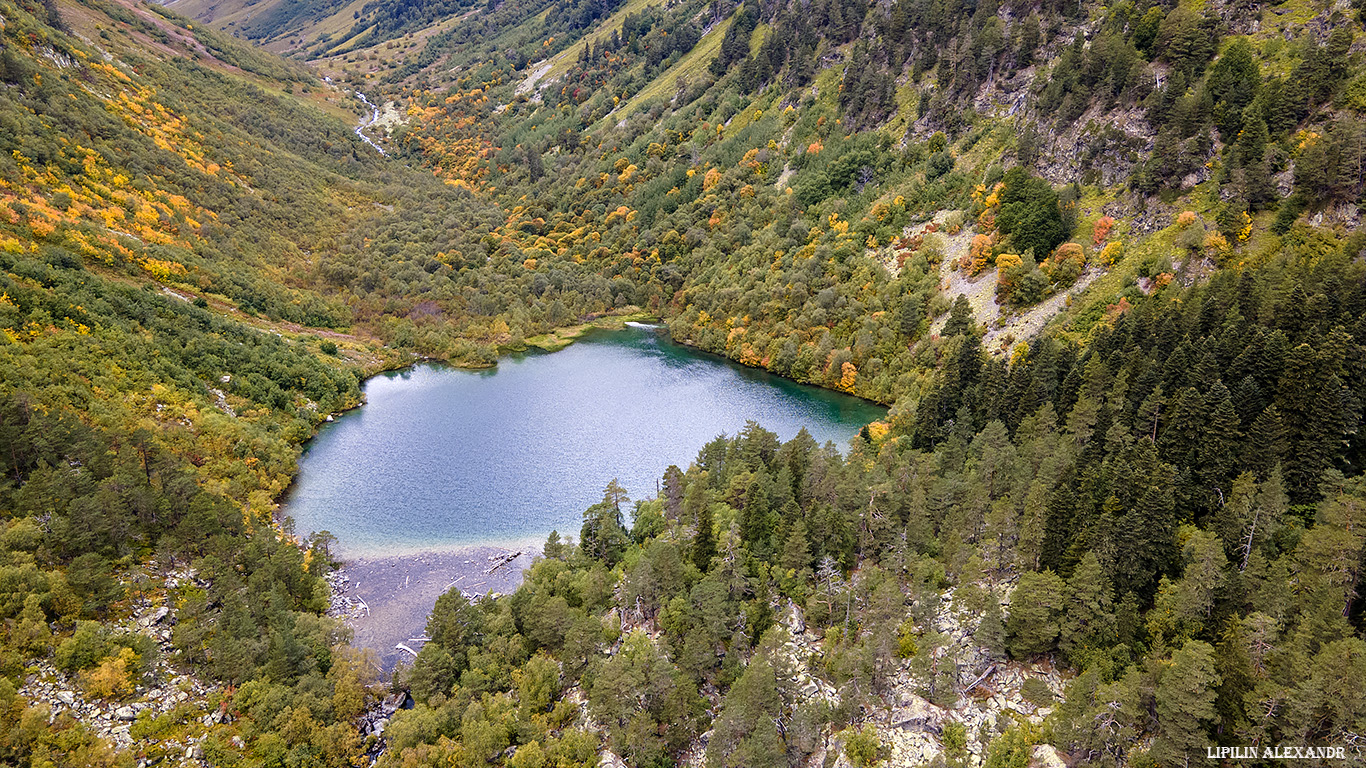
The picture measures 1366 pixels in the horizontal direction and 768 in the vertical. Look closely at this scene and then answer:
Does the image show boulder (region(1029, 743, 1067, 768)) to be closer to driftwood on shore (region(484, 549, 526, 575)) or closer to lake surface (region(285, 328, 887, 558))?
lake surface (region(285, 328, 887, 558))

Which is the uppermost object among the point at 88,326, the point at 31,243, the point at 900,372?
the point at 31,243

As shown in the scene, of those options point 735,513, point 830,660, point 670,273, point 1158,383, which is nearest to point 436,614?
point 735,513

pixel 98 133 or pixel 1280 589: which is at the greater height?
pixel 98 133

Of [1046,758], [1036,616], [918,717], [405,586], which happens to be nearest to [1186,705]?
[1046,758]

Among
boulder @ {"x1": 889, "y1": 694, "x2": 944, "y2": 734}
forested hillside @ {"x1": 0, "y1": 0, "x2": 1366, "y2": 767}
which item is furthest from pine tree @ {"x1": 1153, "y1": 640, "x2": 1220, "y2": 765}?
boulder @ {"x1": 889, "y1": 694, "x2": 944, "y2": 734}

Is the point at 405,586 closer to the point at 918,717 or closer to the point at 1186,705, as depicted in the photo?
the point at 918,717

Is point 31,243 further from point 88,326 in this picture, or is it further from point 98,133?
point 98,133

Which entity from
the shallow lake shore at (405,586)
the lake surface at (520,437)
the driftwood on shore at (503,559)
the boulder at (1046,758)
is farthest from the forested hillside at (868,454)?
the driftwood on shore at (503,559)
